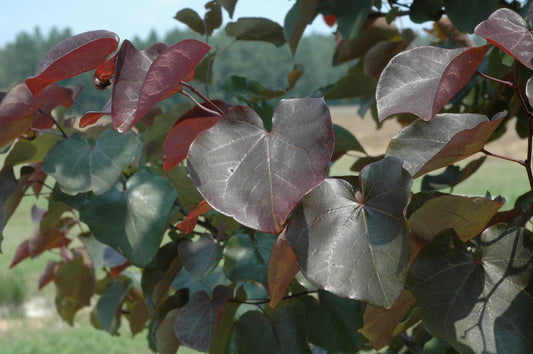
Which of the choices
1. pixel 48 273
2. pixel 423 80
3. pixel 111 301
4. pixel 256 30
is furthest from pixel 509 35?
pixel 48 273

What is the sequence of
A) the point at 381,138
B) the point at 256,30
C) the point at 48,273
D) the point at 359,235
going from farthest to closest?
the point at 381,138
the point at 48,273
the point at 256,30
the point at 359,235

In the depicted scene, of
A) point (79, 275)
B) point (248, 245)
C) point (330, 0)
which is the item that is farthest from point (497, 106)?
point (79, 275)

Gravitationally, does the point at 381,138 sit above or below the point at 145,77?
below

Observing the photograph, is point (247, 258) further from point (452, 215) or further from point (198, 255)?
point (452, 215)

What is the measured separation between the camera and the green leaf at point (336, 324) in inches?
19.3

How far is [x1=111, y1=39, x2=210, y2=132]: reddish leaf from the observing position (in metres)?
0.28

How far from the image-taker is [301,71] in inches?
33.9

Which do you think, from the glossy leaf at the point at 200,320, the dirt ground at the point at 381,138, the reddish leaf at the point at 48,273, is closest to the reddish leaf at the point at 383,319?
the glossy leaf at the point at 200,320

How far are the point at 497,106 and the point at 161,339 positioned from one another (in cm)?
49

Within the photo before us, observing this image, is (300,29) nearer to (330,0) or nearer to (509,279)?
(330,0)

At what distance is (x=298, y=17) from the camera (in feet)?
1.74

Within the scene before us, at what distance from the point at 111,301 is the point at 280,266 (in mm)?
458

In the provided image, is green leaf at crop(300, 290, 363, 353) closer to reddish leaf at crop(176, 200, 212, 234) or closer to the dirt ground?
reddish leaf at crop(176, 200, 212, 234)

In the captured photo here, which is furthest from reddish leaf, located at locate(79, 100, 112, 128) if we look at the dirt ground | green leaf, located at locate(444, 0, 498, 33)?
the dirt ground
